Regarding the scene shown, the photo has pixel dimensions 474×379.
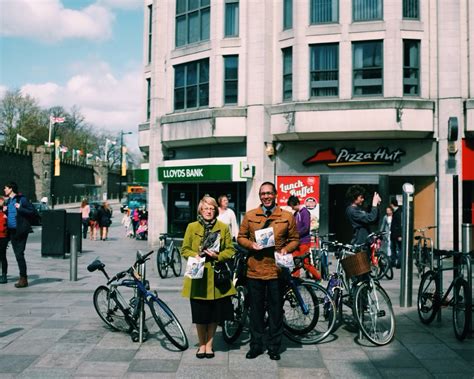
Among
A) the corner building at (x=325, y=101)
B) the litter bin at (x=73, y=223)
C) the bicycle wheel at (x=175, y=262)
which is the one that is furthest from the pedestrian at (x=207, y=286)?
→ the corner building at (x=325, y=101)

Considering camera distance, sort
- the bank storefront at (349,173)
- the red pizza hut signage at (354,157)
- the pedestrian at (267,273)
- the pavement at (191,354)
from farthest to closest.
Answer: the red pizza hut signage at (354,157)
the bank storefront at (349,173)
the pedestrian at (267,273)
the pavement at (191,354)

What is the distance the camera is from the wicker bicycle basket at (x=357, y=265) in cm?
677

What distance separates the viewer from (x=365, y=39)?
18.4 metres

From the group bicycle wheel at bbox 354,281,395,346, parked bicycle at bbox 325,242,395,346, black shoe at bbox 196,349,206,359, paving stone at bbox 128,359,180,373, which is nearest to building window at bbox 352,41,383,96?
parked bicycle at bbox 325,242,395,346

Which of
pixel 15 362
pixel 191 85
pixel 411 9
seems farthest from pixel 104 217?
pixel 15 362

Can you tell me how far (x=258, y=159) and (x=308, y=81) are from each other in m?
3.14

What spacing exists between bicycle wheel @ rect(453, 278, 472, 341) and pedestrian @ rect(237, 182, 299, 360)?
227 cm

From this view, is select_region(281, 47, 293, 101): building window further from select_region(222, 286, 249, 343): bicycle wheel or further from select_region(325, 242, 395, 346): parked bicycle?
select_region(222, 286, 249, 343): bicycle wheel

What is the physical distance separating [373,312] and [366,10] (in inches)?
564

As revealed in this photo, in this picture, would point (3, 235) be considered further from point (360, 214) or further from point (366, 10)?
point (366, 10)

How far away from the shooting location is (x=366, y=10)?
18.6 metres

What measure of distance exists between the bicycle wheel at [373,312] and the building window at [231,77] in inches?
571

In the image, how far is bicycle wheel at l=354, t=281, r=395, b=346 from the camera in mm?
6617

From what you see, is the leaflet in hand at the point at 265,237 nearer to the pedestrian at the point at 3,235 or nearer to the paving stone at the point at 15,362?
the paving stone at the point at 15,362
